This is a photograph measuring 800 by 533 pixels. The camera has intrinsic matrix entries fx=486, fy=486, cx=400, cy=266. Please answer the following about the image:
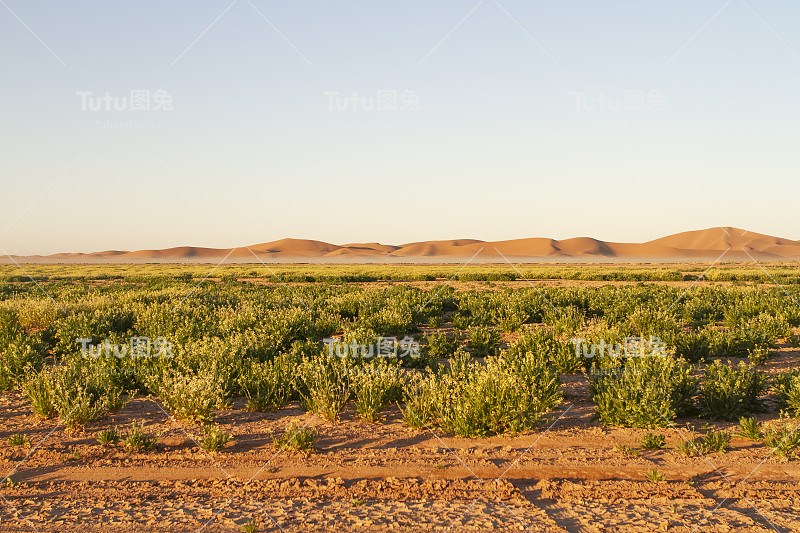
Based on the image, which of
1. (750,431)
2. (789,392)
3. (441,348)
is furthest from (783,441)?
(441,348)

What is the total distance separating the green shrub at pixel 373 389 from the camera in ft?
22.2

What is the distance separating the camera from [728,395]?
21.7ft

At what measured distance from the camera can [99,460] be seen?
539cm

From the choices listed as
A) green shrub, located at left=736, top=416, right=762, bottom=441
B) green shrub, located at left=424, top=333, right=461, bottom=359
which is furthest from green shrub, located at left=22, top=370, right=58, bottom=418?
green shrub, located at left=736, top=416, right=762, bottom=441

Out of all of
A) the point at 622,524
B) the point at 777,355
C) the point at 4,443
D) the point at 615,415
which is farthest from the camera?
the point at 777,355

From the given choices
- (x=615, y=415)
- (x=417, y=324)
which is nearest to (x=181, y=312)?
(x=417, y=324)

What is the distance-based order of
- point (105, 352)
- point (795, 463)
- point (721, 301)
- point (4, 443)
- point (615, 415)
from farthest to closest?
point (721, 301)
point (105, 352)
point (615, 415)
point (4, 443)
point (795, 463)

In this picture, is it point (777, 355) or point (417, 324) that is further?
point (417, 324)

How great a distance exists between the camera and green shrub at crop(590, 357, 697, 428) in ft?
20.5

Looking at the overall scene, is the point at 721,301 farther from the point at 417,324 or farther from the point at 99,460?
the point at 99,460

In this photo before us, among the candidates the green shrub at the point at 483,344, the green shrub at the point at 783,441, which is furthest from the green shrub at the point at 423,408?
the green shrub at the point at 483,344

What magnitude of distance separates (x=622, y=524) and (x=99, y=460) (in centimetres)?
534

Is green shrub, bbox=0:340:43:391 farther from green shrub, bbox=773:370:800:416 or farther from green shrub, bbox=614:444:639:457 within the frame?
green shrub, bbox=773:370:800:416

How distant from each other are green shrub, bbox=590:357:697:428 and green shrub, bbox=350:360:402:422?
2.89m
